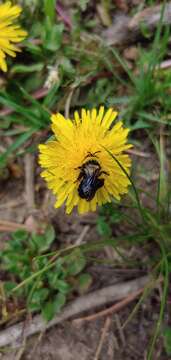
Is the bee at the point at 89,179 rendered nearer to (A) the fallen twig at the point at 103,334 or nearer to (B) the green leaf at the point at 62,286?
(B) the green leaf at the point at 62,286

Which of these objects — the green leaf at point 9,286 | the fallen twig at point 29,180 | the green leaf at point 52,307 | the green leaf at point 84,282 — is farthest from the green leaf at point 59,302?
the fallen twig at point 29,180

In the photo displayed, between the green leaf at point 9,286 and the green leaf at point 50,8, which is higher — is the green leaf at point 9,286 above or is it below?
below

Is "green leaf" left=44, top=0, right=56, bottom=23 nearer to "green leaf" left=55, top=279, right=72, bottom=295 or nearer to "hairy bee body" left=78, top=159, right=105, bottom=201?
"hairy bee body" left=78, top=159, right=105, bottom=201

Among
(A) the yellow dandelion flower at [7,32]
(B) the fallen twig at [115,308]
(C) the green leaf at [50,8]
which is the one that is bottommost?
(B) the fallen twig at [115,308]

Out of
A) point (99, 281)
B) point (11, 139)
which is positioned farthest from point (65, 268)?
point (11, 139)

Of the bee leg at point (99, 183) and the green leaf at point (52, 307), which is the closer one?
the bee leg at point (99, 183)

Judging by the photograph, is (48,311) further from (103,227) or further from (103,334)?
(103,227)

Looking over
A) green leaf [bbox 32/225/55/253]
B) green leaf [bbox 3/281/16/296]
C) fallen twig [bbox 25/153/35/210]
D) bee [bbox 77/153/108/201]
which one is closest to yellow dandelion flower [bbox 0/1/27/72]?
fallen twig [bbox 25/153/35/210]

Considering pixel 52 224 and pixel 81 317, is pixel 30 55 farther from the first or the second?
pixel 81 317
